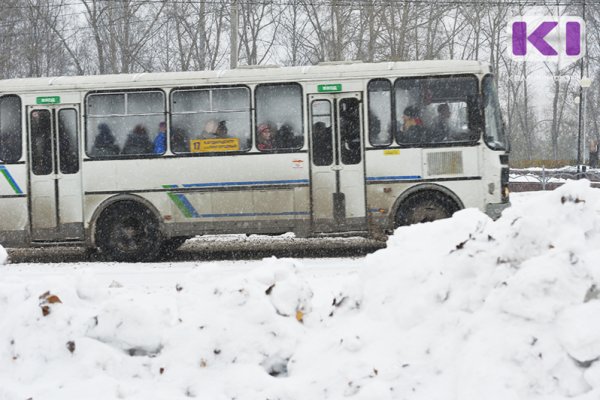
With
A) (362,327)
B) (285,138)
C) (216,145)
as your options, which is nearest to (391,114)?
(285,138)

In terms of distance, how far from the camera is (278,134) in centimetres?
1211

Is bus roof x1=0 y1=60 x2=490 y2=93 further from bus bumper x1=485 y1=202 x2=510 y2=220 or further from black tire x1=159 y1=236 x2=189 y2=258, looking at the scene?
black tire x1=159 y1=236 x2=189 y2=258

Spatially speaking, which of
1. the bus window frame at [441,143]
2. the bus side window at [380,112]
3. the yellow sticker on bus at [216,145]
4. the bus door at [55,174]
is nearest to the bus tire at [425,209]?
the bus window frame at [441,143]

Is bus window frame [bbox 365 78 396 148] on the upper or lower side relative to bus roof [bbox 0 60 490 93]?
lower

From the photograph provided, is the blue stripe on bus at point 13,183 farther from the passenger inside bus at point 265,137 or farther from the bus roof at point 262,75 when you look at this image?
the passenger inside bus at point 265,137

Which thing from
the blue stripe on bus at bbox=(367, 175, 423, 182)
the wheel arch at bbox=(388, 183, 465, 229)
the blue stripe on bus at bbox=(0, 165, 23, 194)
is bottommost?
the wheel arch at bbox=(388, 183, 465, 229)

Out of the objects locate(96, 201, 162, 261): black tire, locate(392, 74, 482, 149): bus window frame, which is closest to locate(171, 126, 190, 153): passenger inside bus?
locate(96, 201, 162, 261): black tire

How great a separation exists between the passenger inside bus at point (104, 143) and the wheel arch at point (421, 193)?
4727mm

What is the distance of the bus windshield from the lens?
11.9 metres

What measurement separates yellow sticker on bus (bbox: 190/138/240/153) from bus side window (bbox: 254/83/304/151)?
38 centimetres

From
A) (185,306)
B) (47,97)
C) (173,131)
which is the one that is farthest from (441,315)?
(47,97)

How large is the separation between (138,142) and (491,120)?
5.90 meters

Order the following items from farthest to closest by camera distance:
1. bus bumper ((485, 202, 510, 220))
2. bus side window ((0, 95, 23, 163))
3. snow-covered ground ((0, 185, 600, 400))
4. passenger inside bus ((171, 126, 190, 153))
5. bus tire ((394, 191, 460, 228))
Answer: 1. bus side window ((0, 95, 23, 163))
2. passenger inside bus ((171, 126, 190, 153))
3. bus tire ((394, 191, 460, 228))
4. bus bumper ((485, 202, 510, 220))
5. snow-covered ground ((0, 185, 600, 400))

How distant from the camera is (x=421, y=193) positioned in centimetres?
1195
